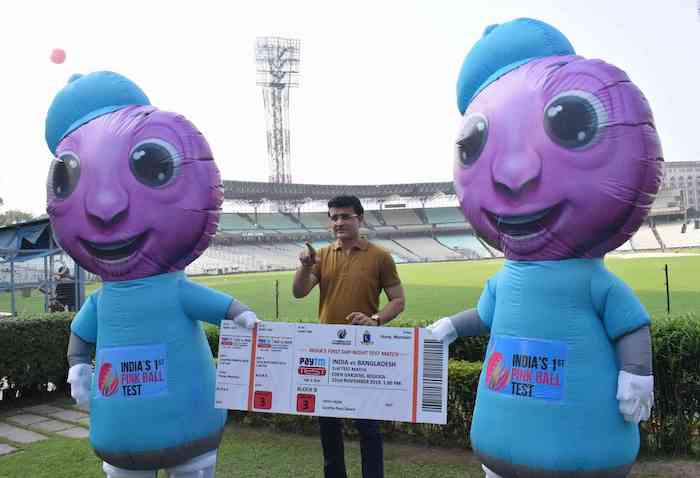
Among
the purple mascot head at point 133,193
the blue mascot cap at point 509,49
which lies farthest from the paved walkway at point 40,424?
the blue mascot cap at point 509,49

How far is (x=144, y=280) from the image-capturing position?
11.6 feet

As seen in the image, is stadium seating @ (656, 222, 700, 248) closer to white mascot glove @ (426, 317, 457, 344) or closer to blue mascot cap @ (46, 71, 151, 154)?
white mascot glove @ (426, 317, 457, 344)

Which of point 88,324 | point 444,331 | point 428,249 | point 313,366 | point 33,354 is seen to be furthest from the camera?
point 428,249

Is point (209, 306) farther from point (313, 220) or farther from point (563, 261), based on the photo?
point (313, 220)

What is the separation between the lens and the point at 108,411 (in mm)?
3402

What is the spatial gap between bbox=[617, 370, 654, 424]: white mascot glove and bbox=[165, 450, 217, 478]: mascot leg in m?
2.31

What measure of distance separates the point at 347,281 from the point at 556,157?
161 centimetres

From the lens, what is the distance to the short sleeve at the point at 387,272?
3918mm

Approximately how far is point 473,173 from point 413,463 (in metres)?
2.93

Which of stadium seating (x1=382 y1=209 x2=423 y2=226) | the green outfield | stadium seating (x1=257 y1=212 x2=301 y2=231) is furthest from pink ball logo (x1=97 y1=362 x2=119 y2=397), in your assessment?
stadium seating (x1=382 y1=209 x2=423 y2=226)

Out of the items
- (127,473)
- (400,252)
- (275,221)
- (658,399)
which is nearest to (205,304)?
(127,473)

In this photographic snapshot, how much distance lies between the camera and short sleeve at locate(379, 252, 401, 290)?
3918 millimetres

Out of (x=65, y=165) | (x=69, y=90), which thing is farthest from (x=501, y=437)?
(x=69, y=90)

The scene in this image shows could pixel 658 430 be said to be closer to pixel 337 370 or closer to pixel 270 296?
pixel 337 370
